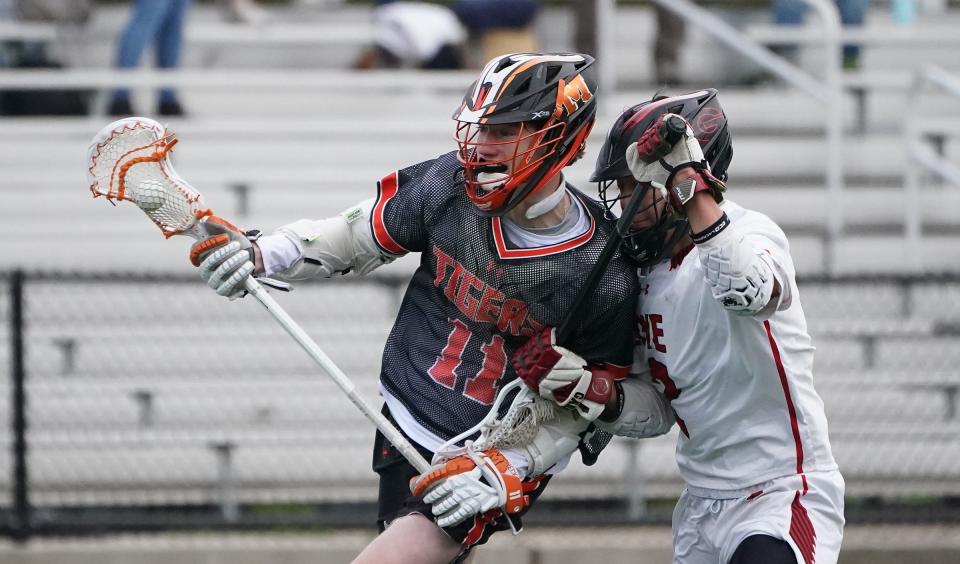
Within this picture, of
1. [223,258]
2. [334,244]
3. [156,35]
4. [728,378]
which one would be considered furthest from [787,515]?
[156,35]

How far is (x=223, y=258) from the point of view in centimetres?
345

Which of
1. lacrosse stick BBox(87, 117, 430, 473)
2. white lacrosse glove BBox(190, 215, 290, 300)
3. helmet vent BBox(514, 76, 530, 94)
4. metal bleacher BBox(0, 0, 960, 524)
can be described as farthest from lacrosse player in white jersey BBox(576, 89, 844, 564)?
metal bleacher BBox(0, 0, 960, 524)

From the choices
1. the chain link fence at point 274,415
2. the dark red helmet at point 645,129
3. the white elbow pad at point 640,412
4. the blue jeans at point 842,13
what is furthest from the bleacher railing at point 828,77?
the dark red helmet at point 645,129

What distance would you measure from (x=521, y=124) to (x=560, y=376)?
60cm

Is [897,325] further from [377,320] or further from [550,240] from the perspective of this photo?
[550,240]

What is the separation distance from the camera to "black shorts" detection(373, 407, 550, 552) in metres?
3.47

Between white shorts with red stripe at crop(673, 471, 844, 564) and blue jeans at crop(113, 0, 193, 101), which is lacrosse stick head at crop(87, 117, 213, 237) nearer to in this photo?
white shorts with red stripe at crop(673, 471, 844, 564)

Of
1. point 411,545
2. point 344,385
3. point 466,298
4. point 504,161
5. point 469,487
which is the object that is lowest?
point 411,545

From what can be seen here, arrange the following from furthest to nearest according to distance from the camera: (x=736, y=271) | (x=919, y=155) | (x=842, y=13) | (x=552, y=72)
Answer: (x=842, y=13) < (x=919, y=155) < (x=552, y=72) < (x=736, y=271)

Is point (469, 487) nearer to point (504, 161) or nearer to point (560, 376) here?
point (560, 376)

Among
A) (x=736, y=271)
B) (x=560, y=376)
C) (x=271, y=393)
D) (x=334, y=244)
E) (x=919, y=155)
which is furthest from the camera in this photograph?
(x=919, y=155)

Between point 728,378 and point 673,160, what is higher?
point 673,160

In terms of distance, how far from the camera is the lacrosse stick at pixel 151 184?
347 cm

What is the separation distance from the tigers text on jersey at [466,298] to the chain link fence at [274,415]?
98.1 inches
